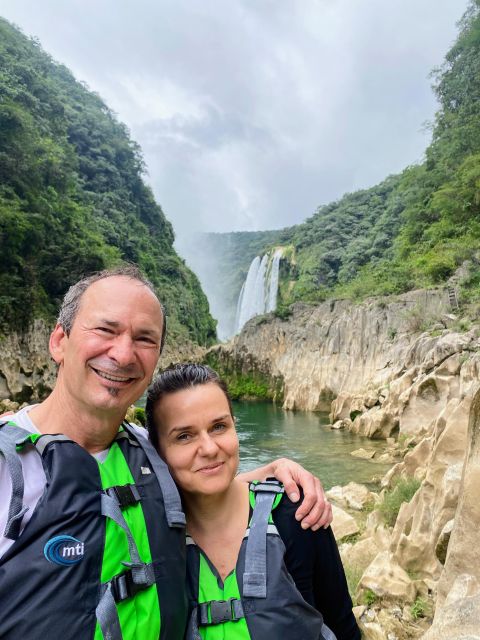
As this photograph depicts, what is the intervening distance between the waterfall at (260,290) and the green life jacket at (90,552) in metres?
52.5

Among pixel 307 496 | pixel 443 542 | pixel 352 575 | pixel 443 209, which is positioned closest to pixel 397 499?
pixel 352 575

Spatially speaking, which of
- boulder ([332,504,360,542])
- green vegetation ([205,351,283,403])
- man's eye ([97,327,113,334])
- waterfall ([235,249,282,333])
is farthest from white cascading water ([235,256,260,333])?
man's eye ([97,327,113,334])

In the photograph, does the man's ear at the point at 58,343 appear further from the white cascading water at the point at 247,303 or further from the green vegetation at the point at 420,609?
→ the white cascading water at the point at 247,303

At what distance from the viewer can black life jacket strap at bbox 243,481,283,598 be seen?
1580mm

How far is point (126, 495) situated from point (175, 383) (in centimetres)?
58

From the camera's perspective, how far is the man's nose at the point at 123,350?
1759 mm

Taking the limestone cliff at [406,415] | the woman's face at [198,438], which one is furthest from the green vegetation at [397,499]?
the woman's face at [198,438]

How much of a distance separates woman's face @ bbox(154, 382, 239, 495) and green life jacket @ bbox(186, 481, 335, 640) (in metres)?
0.27

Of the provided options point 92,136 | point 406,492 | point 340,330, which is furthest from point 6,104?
point 92,136

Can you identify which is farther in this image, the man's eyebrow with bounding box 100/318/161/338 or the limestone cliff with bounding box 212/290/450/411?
the limestone cliff with bounding box 212/290/450/411

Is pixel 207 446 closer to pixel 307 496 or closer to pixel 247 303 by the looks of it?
pixel 307 496

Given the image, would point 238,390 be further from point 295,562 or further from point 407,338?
point 295,562

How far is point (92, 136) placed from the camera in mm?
56688

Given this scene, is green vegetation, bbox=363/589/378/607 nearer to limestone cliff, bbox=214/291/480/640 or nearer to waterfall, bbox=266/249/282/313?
limestone cliff, bbox=214/291/480/640
